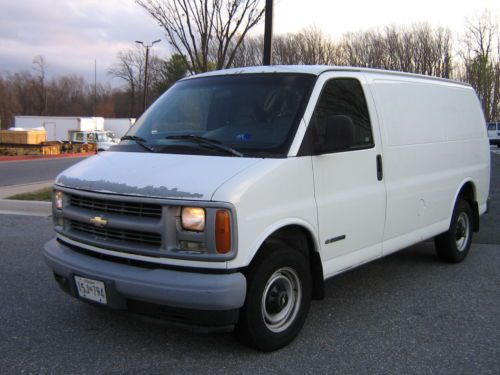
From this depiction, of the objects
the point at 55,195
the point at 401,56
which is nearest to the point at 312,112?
the point at 55,195

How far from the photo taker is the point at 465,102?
6258 mm

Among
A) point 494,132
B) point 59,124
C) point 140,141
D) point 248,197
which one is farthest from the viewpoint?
point 59,124

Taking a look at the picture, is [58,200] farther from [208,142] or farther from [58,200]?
[208,142]

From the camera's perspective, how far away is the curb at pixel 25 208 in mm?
9512

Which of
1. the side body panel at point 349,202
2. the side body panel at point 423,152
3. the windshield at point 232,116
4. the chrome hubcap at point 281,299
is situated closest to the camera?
the chrome hubcap at point 281,299

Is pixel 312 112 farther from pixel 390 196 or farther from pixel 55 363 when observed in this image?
pixel 55 363

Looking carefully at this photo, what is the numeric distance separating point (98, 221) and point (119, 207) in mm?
208

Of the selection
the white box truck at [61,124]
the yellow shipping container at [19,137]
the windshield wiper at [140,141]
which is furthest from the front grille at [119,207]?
the white box truck at [61,124]

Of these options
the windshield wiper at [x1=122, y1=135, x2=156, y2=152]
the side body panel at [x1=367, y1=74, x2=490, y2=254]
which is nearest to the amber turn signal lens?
the windshield wiper at [x1=122, y1=135, x2=156, y2=152]

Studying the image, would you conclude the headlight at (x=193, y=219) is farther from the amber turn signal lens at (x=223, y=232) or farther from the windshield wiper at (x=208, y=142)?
the windshield wiper at (x=208, y=142)

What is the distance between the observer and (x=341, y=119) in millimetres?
3744

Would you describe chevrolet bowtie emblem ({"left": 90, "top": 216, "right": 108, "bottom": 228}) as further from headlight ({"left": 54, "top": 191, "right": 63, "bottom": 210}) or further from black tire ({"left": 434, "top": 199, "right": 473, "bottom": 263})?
black tire ({"left": 434, "top": 199, "right": 473, "bottom": 263})

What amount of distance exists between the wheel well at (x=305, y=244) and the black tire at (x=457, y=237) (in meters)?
2.65

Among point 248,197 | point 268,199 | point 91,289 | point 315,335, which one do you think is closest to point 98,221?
point 91,289
